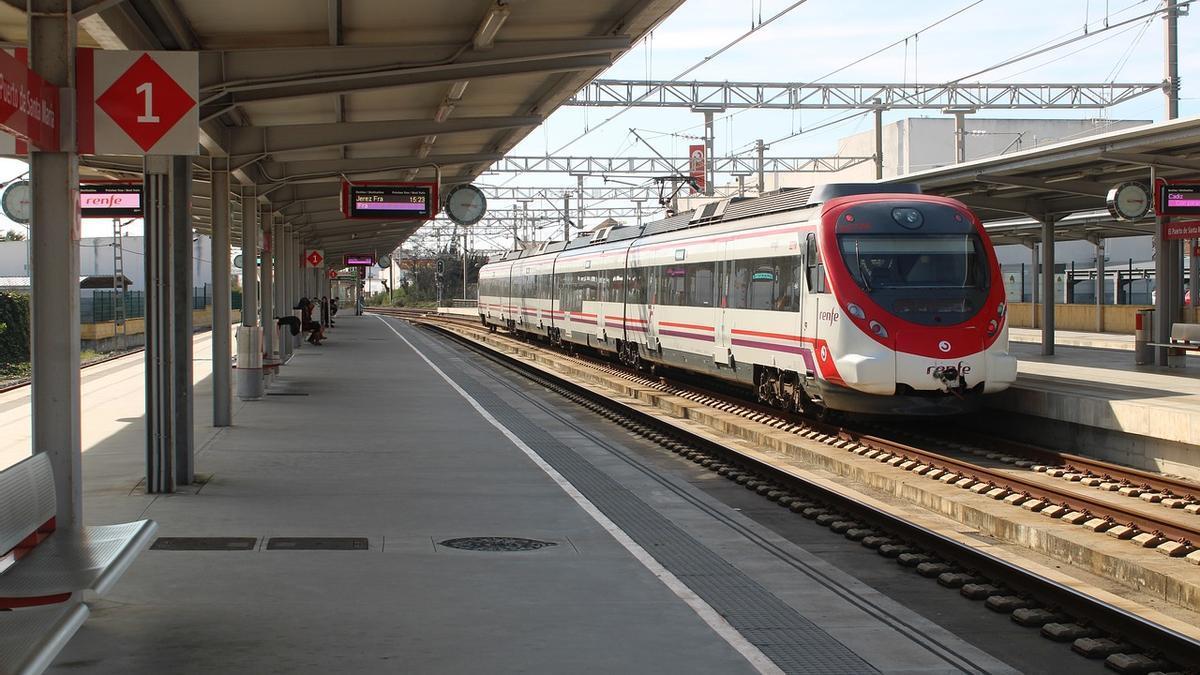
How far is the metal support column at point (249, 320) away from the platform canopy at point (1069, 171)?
952 centimetres

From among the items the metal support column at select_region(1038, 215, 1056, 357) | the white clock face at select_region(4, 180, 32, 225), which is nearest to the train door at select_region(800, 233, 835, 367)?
the metal support column at select_region(1038, 215, 1056, 357)

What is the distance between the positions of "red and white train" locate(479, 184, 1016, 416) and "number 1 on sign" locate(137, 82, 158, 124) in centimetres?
837

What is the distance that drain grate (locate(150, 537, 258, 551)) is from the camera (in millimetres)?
8039

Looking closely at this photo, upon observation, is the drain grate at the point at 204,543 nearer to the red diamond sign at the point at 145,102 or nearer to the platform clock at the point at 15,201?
the red diamond sign at the point at 145,102

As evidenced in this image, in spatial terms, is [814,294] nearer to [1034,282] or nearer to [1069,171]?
[1069,171]

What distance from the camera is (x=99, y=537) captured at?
21.7 feet

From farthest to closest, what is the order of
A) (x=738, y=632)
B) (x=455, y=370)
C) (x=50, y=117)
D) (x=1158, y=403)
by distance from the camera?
(x=455, y=370) < (x=1158, y=403) < (x=50, y=117) < (x=738, y=632)

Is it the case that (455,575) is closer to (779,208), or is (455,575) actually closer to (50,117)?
(50,117)

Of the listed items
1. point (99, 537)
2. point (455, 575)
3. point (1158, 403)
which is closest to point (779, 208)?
point (1158, 403)

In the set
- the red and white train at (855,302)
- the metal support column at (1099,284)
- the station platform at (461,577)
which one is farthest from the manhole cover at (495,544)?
the metal support column at (1099,284)

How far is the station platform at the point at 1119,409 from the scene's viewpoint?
13.4 metres

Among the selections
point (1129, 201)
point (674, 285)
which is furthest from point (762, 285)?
point (1129, 201)

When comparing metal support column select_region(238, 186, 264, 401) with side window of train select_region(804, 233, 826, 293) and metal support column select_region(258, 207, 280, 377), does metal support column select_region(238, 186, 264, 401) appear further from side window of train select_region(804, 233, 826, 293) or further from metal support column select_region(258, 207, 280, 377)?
side window of train select_region(804, 233, 826, 293)

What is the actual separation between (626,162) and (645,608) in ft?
→ 126
